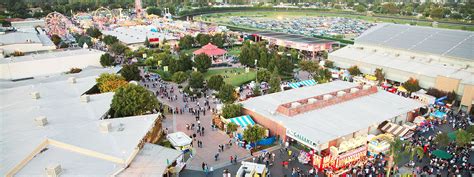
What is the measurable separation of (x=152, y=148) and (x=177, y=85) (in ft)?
72.8

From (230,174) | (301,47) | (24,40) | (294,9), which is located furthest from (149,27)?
(294,9)

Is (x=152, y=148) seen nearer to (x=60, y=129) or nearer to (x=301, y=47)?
(x=60, y=129)

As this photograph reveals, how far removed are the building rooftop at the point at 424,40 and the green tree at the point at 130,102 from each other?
3762 centimetres

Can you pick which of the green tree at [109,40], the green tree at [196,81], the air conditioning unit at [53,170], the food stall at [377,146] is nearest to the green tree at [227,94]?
the green tree at [196,81]

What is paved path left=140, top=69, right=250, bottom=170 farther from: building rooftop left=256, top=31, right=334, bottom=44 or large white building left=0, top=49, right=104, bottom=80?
building rooftop left=256, top=31, right=334, bottom=44

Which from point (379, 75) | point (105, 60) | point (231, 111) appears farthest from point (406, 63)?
point (105, 60)

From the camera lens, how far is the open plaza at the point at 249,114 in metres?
22.4

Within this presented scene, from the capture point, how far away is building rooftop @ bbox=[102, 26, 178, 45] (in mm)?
69294

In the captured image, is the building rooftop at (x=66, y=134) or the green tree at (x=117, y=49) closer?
the building rooftop at (x=66, y=134)

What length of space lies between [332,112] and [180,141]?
42.9ft

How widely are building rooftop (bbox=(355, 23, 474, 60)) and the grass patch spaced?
19.2m

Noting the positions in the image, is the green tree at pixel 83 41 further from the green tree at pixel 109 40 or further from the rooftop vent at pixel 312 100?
the rooftop vent at pixel 312 100

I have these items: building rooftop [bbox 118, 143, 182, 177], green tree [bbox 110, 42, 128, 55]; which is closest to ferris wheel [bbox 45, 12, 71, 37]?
green tree [bbox 110, 42, 128, 55]

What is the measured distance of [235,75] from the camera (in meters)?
49.1
